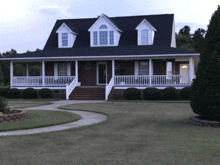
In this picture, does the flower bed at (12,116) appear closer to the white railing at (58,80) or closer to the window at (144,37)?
the white railing at (58,80)

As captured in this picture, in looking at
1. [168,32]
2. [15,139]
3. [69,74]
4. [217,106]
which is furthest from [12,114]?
[168,32]

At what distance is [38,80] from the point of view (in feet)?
83.1

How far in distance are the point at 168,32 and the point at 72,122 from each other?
18574 mm

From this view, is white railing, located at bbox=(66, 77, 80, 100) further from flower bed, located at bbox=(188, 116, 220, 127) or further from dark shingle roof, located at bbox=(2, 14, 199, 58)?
flower bed, located at bbox=(188, 116, 220, 127)

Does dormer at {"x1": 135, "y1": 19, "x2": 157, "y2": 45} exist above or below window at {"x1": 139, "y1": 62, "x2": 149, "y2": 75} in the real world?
above

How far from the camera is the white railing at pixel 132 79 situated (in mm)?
23672

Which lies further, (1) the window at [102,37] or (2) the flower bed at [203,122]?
(1) the window at [102,37]

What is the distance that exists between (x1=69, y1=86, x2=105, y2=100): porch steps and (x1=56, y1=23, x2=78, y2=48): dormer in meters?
5.78

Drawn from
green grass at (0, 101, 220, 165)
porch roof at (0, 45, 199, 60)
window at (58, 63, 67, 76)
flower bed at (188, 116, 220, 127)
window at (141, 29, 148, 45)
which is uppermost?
window at (141, 29, 148, 45)

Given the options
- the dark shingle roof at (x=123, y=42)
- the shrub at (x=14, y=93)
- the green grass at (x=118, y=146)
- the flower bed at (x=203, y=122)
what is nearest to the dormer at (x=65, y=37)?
the dark shingle roof at (x=123, y=42)

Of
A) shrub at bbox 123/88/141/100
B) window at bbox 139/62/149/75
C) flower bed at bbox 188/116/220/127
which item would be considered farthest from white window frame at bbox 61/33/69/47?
flower bed at bbox 188/116/220/127

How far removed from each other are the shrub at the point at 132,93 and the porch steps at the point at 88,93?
1.95 m

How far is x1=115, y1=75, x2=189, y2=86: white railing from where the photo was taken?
23.2 m

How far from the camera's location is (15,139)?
7.71 m
